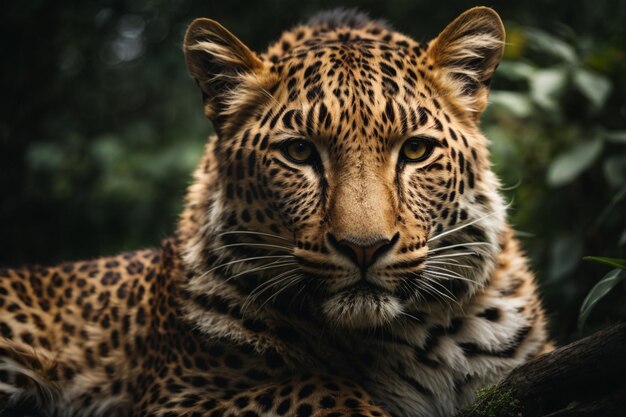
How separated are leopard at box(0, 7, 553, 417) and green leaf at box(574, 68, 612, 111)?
161 cm

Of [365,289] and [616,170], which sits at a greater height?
[616,170]

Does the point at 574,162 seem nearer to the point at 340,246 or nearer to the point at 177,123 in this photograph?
the point at 340,246

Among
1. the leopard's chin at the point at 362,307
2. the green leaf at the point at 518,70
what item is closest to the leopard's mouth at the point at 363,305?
the leopard's chin at the point at 362,307

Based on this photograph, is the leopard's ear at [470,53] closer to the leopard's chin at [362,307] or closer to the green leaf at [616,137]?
the leopard's chin at [362,307]

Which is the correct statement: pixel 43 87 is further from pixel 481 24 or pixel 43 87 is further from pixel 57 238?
pixel 481 24

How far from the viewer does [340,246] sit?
3.45 meters

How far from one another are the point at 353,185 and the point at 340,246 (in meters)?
0.34

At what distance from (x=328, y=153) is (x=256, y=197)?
0.47m

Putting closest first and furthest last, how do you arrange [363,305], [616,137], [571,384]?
[571,384]
[363,305]
[616,137]

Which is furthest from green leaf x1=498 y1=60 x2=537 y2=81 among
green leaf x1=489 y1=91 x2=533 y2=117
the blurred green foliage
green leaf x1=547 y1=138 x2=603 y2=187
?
green leaf x1=547 y1=138 x2=603 y2=187

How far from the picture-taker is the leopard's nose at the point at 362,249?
3.39 meters

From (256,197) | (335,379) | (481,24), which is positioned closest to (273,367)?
(335,379)

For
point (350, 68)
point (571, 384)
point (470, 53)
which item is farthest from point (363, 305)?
point (470, 53)

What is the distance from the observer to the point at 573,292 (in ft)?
20.0
